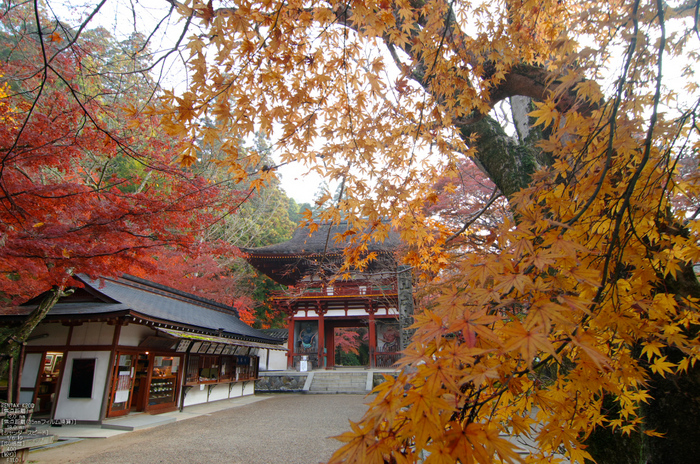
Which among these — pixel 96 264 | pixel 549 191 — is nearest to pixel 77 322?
pixel 96 264

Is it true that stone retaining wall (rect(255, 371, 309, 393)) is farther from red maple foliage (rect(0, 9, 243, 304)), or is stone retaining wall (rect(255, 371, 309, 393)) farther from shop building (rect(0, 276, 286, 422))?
red maple foliage (rect(0, 9, 243, 304))

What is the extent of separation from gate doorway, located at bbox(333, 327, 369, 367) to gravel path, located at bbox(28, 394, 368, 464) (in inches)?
529

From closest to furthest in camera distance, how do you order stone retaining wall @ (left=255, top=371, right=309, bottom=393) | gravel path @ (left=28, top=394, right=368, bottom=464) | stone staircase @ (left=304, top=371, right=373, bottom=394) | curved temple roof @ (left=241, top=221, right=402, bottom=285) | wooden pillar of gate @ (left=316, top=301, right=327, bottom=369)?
gravel path @ (left=28, top=394, right=368, bottom=464)
stone staircase @ (left=304, top=371, right=373, bottom=394)
stone retaining wall @ (left=255, top=371, right=309, bottom=393)
curved temple roof @ (left=241, top=221, right=402, bottom=285)
wooden pillar of gate @ (left=316, top=301, right=327, bottom=369)

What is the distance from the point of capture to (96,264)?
15.5 feet

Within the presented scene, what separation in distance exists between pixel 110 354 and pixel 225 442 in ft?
10.8

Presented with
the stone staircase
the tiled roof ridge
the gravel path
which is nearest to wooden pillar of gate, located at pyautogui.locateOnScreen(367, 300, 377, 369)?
the stone staircase

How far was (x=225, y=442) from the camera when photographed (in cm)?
586

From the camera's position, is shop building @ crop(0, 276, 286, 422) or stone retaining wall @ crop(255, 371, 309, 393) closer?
shop building @ crop(0, 276, 286, 422)

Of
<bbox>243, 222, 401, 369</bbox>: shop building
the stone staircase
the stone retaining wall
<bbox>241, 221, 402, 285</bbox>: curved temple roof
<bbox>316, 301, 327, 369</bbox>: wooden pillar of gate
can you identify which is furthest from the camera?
<bbox>316, 301, 327, 369</bbox>: wooden pillar of gate

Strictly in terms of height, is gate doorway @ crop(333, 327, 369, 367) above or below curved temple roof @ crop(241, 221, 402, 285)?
below

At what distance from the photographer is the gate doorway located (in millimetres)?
22047

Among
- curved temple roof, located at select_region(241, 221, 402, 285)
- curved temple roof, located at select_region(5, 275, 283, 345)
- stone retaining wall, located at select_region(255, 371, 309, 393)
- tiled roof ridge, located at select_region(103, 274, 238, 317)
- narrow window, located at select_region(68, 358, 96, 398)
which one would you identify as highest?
curved temple roof, located at select_region(241, 221, 402, 285)

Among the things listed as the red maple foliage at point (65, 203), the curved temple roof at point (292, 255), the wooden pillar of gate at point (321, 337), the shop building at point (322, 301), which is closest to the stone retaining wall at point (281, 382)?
the shop building at point (322, 301)

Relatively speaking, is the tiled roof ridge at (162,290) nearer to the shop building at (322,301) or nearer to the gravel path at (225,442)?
the shop building at (322,301)
